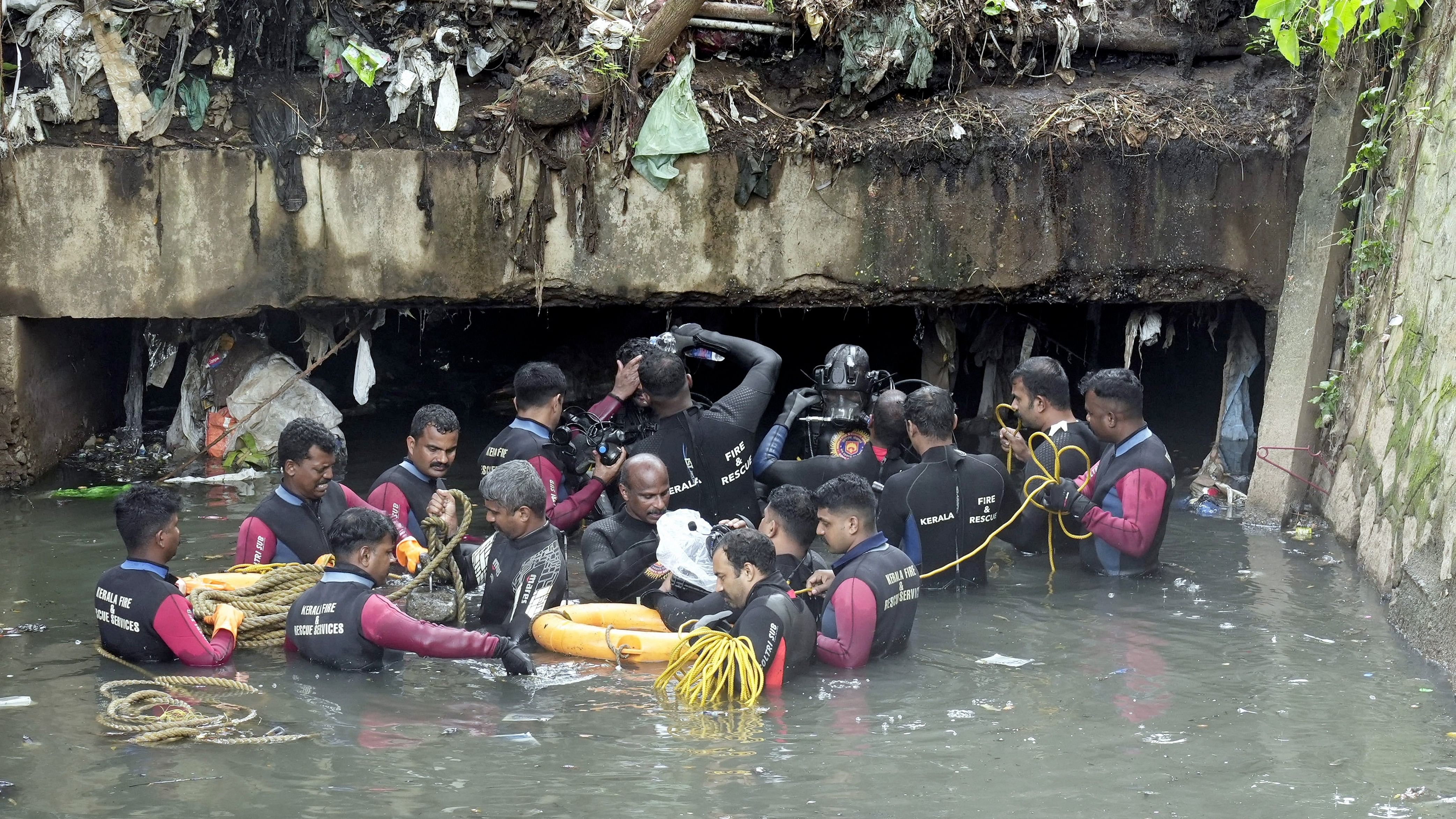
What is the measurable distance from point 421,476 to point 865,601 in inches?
105

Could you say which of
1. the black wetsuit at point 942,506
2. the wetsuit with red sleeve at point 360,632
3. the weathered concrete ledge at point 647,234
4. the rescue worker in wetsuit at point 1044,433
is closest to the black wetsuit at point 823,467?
the black wetsuit at point 942,506

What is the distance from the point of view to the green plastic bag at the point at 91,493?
9219mm

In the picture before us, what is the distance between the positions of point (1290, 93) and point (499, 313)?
7622 mm

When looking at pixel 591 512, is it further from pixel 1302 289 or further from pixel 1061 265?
pixel 1302 289

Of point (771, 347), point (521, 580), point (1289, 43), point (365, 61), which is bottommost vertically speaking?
point (521, 580)

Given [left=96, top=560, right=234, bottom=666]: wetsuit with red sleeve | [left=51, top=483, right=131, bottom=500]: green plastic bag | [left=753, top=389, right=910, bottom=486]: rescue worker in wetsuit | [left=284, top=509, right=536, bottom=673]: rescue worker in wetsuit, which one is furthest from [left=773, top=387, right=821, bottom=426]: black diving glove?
[left=51, top=483, right=131, bottom=500]: green plastic bag

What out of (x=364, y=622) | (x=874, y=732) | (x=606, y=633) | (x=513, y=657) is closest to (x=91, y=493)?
(x=364, y=622)

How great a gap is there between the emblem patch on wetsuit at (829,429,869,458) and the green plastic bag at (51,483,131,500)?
4881 millimetres

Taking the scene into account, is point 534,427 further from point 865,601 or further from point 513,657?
point 865,601

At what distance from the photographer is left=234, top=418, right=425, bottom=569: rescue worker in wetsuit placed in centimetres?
650

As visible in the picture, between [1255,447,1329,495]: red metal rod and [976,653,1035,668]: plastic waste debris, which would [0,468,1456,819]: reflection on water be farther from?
[1255,447,1329,495]: red metal rod

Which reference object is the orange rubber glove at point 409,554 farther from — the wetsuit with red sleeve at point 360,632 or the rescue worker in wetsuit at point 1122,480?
the rescue worker in wetsuit at point 1122,480

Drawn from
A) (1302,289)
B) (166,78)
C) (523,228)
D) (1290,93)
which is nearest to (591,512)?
(523,228)

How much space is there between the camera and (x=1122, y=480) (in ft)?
23.2
